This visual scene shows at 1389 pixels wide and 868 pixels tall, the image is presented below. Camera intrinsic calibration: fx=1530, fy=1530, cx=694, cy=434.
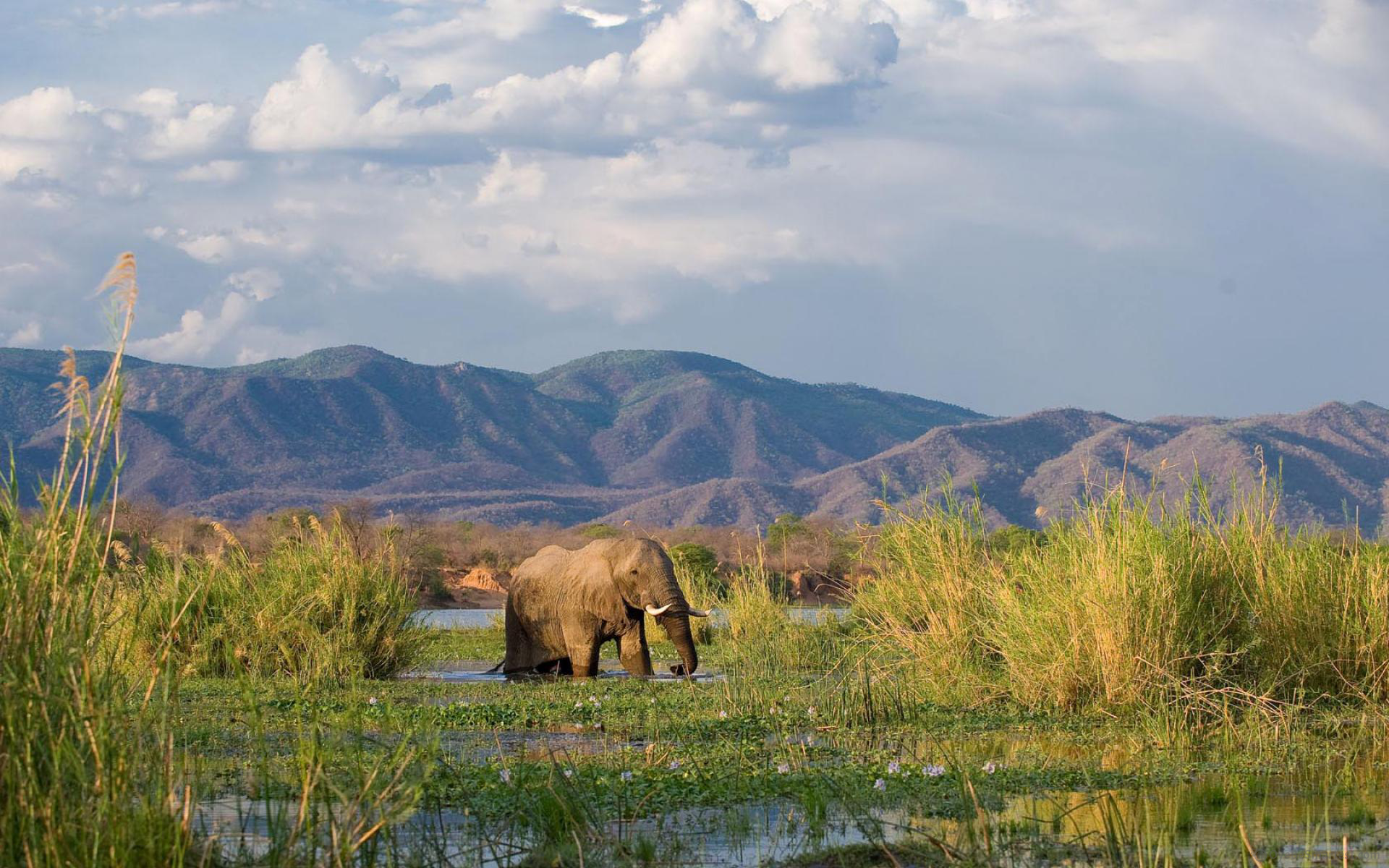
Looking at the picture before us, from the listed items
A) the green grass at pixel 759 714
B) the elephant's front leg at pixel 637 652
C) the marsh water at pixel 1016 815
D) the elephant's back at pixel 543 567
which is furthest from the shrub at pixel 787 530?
the marsh water at pixel 1016 815

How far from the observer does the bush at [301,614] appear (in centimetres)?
1450

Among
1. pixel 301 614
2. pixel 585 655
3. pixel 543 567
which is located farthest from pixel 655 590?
pixel 301 614

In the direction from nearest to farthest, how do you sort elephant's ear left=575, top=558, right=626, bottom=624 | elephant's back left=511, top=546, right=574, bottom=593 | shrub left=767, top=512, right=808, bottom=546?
elephant's ear left=575, top=558, right=626, bottom=624
elephant's back left=511, top=546, right=574, bottom=593
shrub left=767, top=512, right=808, bottom=546

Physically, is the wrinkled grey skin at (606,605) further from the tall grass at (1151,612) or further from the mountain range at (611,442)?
the mountain range at (611,442)

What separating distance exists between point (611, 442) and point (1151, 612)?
13902 cm

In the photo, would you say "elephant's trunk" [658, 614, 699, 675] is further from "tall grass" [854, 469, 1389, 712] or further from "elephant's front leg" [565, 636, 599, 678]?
"tall grass" [854, 469, 1389, 712]

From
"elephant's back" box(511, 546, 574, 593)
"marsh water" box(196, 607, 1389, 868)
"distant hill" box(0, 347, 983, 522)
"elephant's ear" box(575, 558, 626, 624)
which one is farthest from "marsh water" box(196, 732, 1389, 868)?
"distant hill" box(0, 347, 983, 522)

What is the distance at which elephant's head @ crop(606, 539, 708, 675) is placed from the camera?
15.7 m

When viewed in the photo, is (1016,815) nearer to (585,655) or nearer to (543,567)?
(585,655)

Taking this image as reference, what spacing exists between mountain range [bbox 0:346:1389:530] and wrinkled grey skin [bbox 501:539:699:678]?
51390 mm

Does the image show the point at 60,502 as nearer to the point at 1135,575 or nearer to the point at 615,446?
the point at 1135,575

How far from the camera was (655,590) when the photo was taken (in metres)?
15.8

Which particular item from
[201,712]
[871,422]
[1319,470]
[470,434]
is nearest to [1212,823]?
[201,712]

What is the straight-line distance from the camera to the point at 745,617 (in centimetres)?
1875
